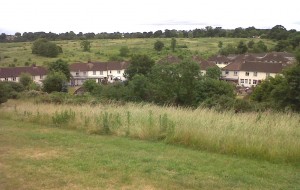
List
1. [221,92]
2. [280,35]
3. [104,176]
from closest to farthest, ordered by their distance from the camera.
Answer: [104,176], [221,92], [280,35]

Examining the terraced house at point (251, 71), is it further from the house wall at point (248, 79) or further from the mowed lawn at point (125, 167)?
the mowed lawn at point (125, 167)

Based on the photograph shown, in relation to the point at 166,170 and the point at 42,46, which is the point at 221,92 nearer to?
the point at 166,170

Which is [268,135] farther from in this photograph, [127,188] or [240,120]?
[127,188]

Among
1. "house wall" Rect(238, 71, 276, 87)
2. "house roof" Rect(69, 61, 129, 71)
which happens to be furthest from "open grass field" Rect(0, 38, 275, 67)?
"house wall" Rect(238, 71, 276, 87)

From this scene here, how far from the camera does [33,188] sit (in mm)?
5102

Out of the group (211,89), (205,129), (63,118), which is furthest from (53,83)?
(205,129)

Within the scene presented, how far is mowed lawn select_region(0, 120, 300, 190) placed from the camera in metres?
5.43

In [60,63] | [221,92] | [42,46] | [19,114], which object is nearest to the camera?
[19,114]

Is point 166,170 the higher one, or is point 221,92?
point 166,170

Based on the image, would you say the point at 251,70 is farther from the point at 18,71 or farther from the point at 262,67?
the point at 18,71

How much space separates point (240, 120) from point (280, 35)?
360ft

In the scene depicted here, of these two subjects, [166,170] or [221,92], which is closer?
[166,170]

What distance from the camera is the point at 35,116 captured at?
11594 millimetres

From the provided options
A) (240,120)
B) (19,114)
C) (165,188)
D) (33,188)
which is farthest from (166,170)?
(19,114)
